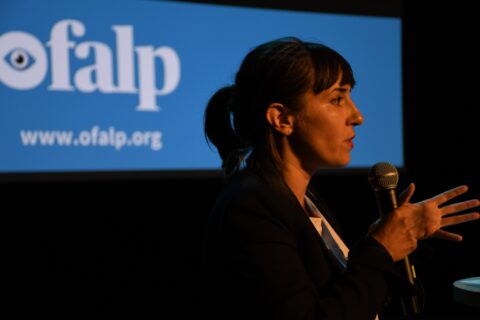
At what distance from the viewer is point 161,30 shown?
3.03 meters

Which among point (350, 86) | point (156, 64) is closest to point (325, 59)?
point (350, 86)

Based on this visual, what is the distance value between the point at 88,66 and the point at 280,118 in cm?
198

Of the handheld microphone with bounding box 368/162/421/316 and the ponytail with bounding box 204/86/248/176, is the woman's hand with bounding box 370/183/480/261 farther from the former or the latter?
the ponytail with bounding box 204/86/248/176

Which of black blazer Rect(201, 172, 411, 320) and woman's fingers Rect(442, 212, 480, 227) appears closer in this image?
black blazer Rect(201, 172, 411, 320)

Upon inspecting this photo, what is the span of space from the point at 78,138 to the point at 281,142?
6.31ft

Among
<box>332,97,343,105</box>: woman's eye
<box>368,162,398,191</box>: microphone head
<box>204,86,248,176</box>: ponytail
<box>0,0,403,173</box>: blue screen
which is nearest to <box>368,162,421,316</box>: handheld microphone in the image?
<box>368,162,398,191</box>: microphone head

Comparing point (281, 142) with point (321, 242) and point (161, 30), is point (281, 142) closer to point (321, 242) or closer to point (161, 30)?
point (321, 242)

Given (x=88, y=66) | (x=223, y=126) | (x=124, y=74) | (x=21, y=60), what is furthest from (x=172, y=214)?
(x=223, y=126)

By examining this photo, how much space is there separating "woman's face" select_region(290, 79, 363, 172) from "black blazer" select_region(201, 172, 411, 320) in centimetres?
14

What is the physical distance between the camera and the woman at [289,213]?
39.0 inches

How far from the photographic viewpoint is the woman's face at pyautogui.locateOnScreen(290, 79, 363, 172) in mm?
1192

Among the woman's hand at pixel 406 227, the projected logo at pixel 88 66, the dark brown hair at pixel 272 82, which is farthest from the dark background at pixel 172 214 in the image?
the woman's hand at pixel 406 227

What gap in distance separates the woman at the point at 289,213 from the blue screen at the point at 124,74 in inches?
68.1

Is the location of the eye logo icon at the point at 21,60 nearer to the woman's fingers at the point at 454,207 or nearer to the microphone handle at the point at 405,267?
the microphone handle at the point at 405,267
